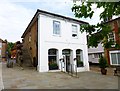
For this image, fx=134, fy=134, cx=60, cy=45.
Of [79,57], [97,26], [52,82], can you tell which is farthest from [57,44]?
[97,26]

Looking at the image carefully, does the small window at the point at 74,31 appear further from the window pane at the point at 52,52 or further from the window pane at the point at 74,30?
the window pane at the point at 52,52

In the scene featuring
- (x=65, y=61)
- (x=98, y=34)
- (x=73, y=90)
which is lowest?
(x=73, y=90)

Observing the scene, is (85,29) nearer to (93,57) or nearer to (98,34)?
(98,34)

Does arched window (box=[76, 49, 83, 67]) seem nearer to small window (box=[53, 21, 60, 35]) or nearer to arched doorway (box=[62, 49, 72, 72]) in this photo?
arched doorway (box=[62, 49, 72, 72])

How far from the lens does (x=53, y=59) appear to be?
16031mm

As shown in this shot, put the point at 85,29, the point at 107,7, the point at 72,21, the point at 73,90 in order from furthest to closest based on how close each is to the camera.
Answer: the point at 72,21 < the point at 73,90 < the point at 85,29 < the point at 107,7

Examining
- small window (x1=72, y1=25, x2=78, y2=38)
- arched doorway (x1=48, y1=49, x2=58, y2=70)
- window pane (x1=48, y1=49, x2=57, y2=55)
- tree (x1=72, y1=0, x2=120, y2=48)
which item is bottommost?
arched doorway (x1=48, y1=49, x2=58, y2=70)

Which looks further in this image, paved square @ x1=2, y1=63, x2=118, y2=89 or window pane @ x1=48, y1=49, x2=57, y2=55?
window pane @ x1=48, y1=49, x2=57, y2=55

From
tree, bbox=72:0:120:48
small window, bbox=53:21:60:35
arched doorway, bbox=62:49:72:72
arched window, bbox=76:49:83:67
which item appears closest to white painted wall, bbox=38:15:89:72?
small window, bbox=53:21:60:35

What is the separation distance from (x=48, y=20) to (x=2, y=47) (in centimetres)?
4472

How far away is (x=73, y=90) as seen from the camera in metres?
7.84

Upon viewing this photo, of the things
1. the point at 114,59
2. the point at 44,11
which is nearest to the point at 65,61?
the point at 44,11

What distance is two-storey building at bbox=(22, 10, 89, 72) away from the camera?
14971 mm

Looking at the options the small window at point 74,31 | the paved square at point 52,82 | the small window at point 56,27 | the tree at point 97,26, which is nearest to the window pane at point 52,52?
the small window at point 56,27
